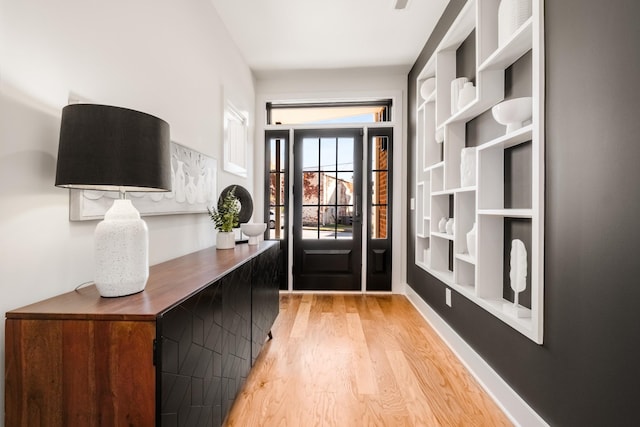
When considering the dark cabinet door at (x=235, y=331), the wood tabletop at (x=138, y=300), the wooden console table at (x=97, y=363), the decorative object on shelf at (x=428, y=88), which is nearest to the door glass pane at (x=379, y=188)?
the decorative object on shelf at (x=428, y=88)

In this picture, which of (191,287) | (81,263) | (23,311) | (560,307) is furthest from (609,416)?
(81,263)

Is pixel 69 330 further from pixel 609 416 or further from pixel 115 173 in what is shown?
pixel 609 416

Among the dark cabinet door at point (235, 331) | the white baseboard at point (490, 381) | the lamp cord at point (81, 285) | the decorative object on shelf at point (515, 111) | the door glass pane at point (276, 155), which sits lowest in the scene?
the white baseboard at point (490, 381)

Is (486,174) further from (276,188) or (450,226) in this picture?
(276,188)

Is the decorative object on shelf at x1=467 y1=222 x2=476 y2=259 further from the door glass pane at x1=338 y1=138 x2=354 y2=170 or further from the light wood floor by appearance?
the door glass pane at x1=338 y1=138 x2=354 y2=170

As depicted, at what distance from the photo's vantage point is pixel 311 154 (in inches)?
151

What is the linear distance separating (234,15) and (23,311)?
270cm

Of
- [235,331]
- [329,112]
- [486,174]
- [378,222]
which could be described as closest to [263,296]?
[235,331]

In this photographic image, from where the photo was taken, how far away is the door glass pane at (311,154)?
3.81m

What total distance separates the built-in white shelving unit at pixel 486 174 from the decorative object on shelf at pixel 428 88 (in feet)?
0.15

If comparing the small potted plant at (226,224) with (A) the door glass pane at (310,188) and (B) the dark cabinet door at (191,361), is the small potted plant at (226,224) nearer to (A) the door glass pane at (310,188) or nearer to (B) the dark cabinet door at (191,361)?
(B) the dark cabinet door at (191,361)

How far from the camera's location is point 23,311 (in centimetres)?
86

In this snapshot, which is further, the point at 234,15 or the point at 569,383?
the point at 234,15

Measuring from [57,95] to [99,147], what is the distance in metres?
0.46
